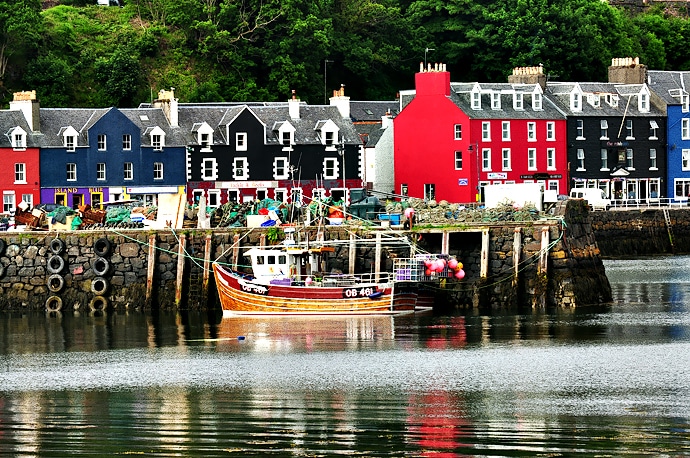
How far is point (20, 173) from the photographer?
3167 inches

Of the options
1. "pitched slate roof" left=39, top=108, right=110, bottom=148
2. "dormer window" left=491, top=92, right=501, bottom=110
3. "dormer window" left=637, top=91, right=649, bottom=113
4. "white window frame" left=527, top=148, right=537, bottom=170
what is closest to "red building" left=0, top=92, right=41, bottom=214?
"pitched slate roof" left=39, top=108, right=110, bottom=148

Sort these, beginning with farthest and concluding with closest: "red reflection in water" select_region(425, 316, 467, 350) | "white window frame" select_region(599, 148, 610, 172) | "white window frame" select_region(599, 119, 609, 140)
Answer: "white window frame" select_region(599, 148, 610, 172)
"white window frame" select_region(599, 119, 609, 140)
"red reflection in water" select_region(425, 316, 467, 350)

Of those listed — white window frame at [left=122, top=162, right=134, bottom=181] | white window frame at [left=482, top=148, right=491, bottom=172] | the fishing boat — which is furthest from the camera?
white window frame at [left=482, top=148, right=491, bottom=172]

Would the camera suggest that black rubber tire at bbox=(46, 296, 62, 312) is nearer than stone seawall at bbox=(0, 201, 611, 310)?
No

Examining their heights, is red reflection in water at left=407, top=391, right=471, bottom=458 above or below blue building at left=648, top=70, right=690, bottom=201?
below

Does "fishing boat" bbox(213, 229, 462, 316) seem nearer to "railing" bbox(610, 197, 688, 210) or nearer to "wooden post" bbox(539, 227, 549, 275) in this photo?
"wooden post" bbox(539, 227, 549, 275)

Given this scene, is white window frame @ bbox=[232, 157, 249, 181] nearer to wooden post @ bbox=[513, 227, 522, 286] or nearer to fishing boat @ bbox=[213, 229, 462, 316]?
fishing boat @ bbox=[213, 229, 462, 316]

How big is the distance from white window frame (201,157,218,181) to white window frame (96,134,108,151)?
5206mm

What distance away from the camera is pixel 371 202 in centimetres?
6200

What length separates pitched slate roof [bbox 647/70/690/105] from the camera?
9843 cm

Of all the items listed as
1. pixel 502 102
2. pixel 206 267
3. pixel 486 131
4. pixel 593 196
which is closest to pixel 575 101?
pixel 502 102

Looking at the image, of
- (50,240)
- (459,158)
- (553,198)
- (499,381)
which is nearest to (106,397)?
(499,381)

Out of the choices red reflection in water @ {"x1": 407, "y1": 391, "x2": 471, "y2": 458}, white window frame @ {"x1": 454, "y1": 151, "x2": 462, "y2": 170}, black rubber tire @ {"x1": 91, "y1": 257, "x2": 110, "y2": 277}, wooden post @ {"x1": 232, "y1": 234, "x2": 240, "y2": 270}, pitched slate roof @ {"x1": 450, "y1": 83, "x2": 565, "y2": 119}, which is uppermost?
pitched slate roof @ {"x1": 450, "y1": 83, "x2": 565, "y2": 119}

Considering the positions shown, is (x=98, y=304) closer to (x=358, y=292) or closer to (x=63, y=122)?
(x=358, y=292)
